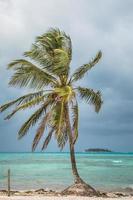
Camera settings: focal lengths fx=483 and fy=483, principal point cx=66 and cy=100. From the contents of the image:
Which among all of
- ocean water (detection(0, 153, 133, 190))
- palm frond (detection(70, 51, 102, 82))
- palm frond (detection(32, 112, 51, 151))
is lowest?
ocean water (detection(0, 153, 133, 190))

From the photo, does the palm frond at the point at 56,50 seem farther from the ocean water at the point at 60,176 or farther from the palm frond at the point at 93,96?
the ocean water at the point at 60,176

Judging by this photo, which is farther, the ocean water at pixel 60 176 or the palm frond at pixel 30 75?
the ocean water at pixel 60 176

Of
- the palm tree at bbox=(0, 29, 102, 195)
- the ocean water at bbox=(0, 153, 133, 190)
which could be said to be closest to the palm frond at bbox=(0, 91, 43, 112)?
the palm tree at bbox=(0, 29, 102, 195)

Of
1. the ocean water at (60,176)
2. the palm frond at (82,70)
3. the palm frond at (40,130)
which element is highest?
the palm frond at (82,70)

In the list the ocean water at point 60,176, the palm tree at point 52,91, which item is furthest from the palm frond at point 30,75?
the ocean water at point 60,176

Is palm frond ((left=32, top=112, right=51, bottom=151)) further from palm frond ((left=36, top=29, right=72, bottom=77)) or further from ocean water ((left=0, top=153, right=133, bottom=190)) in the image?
ocean water ((left=0, top=153, right=133, bottom=190))

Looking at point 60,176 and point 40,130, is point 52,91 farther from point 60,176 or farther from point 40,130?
point 60,176

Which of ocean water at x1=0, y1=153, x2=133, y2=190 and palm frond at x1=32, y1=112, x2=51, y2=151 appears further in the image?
ocean water at x1=0, y1=153, x2=133, y2=190

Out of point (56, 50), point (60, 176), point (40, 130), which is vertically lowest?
point (60, 176)

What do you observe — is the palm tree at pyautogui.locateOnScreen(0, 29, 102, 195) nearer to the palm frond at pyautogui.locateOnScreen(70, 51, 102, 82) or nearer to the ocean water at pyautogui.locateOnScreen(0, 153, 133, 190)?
the palm frond at pyautogui.locateOnScreen(70, 51, 102, 82)

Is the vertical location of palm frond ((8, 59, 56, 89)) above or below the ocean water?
above

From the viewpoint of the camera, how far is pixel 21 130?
24.4 metres

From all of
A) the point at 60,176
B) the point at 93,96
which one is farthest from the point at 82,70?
the point at 60,176

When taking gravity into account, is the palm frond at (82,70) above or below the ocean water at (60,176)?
above
